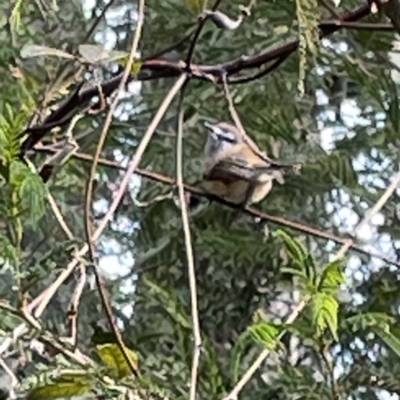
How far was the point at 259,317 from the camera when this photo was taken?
687mm

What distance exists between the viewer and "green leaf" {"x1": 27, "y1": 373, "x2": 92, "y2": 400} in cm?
55

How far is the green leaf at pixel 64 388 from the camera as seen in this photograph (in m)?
0.55

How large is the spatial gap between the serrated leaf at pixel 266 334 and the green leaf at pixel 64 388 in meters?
0.09

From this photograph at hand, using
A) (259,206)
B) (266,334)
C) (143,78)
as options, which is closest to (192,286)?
(266,334)

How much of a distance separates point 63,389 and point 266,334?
106 mm

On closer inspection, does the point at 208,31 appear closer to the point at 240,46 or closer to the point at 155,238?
the point at 240,46

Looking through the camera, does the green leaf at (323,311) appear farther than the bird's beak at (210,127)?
No

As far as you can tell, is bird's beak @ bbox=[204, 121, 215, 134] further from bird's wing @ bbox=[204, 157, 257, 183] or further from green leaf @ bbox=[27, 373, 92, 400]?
green leaf @ bbox=[27, 373, 92, 400]

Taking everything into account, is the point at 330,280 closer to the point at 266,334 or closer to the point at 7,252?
the point at 266,334

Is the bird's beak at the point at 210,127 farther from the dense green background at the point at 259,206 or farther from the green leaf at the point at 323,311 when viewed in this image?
the green leaf at the point at 323,311

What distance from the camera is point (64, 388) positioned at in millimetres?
557

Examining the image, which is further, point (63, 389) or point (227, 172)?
point (227, 172)

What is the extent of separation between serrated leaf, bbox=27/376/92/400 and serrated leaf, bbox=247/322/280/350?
9 centimetres

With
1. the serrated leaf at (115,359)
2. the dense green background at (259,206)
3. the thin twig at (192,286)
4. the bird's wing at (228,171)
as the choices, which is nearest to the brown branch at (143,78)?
the thin twig at (192,286)
